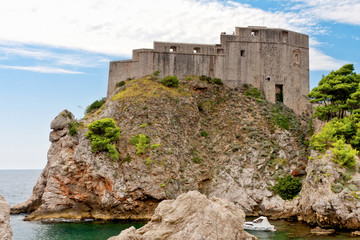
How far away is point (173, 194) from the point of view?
39.6 metres

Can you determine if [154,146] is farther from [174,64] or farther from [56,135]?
[174,64]

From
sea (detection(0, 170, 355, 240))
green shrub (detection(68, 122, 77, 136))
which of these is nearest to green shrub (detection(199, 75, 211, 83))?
green shrub (detection(68, 122, 77, 136))

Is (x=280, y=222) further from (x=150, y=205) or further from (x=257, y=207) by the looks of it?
(x=150, y=205)

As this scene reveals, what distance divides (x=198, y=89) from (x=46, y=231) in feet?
87.4

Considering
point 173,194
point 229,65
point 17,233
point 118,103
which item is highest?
point 229,65

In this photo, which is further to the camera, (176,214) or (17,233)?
(17,233)

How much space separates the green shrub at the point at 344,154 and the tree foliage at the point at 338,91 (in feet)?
18.6

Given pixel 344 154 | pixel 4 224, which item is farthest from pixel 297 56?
pixel 4 224

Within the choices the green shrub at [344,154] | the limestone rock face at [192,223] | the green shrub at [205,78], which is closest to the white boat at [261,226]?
the green shrub at [344,154]

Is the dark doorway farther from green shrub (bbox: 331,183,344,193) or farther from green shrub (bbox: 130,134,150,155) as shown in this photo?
green shrub (bbox: 331,183,344,193)

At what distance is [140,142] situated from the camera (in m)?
41.4

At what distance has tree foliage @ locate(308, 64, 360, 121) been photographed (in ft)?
128

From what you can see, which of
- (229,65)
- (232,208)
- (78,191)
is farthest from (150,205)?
(229,65)

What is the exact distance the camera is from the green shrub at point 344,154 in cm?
3347
